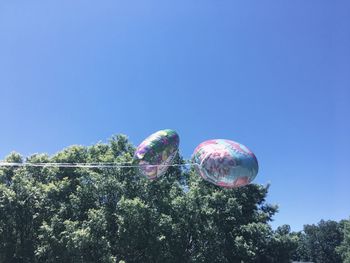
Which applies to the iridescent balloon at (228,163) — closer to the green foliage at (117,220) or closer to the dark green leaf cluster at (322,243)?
the green foliage at (117,220)

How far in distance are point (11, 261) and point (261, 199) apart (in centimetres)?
1892

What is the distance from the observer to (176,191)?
2823 cm

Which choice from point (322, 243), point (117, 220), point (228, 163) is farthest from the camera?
point (322, 243)

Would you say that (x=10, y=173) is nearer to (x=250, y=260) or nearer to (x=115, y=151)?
(x=115, y=151)

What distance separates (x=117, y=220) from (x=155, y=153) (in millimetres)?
12924

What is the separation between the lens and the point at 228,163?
12.1 m

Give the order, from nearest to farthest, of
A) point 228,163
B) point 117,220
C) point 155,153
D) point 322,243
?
point 228,163 → point 155,153 → point 117,220 → point 322,243

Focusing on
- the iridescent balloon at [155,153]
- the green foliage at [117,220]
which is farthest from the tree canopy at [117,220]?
the iridescent balloon at [155,153]

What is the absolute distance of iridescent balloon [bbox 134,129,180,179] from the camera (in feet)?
42.8

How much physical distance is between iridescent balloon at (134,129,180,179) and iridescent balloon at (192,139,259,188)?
4.06ft

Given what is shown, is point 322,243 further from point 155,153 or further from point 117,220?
point 155,153

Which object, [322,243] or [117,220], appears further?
[322,243]

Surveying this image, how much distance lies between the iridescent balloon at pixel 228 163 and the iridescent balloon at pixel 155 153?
1.24 metres

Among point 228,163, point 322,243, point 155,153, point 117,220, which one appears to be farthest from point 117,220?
point 322,243
